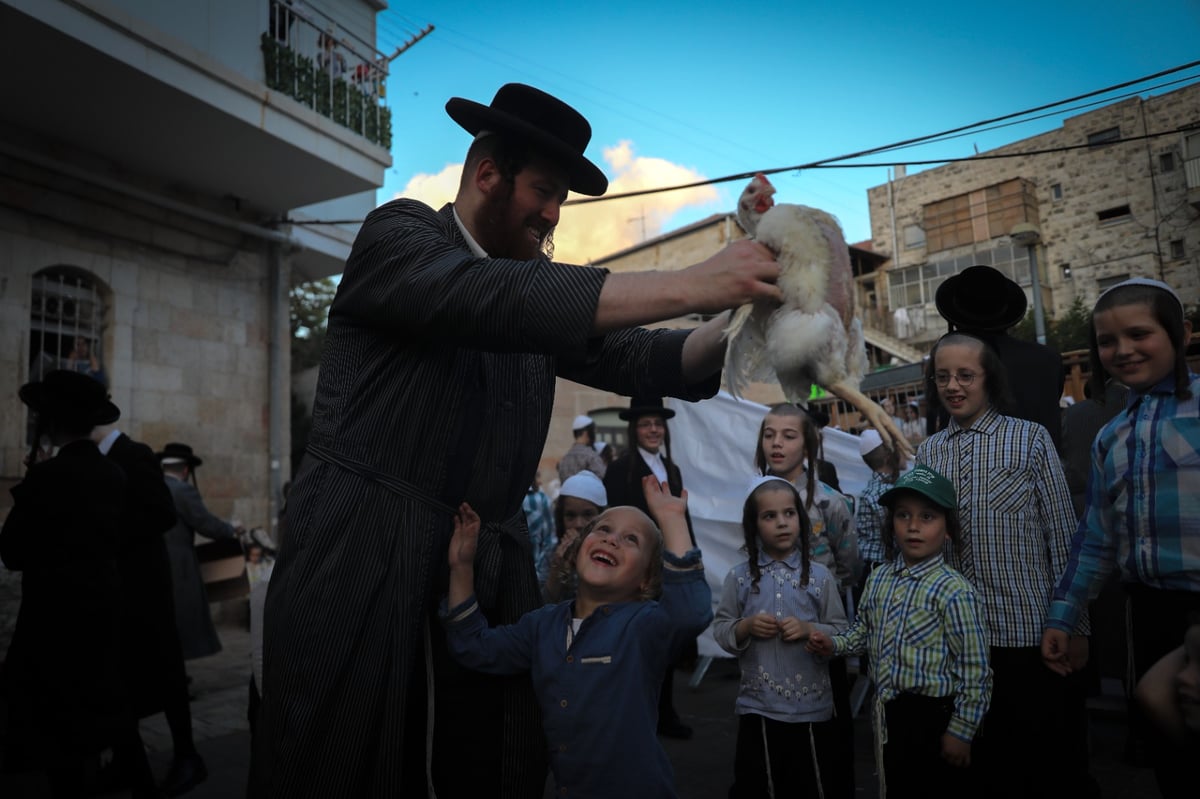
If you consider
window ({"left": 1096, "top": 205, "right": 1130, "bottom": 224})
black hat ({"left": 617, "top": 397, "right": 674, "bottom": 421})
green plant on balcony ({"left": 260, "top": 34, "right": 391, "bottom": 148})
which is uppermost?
green plant on balcony ({"left": 260, "top": 34, "right": 391, "bottom": 148})

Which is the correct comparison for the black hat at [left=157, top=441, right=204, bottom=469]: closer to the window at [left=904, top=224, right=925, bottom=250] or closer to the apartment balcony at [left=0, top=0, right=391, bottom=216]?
the apartment balcony at [left=0, top=0, right=391, bottom=216]

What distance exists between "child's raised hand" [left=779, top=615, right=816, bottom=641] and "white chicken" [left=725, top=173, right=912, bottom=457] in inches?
72.8

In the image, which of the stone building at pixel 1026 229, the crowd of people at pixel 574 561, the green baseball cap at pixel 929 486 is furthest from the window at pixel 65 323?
the green baseball cap at pixel 929 486

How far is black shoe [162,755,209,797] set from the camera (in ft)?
13.2

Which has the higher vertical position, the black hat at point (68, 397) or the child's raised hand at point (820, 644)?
the black hat at point (68, 397)

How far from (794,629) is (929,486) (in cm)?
79

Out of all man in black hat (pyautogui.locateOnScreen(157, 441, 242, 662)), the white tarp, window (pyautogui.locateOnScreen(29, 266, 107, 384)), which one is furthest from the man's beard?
window (pyautogui.locateOnScreen(29, 266, 107, 384))

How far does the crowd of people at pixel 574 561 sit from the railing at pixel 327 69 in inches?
265

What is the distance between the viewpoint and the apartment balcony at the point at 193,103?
700 cm

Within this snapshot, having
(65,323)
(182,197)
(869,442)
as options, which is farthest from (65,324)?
(869,442)

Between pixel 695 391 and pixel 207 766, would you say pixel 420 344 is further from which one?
Result: pixel 207 766

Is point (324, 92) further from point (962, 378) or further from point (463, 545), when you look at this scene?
point (463, 545)

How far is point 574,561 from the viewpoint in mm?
2834

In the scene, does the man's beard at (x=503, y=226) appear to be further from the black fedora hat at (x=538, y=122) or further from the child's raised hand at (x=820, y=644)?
the child's raised hand at (x=820, y=644)
